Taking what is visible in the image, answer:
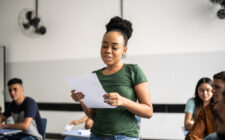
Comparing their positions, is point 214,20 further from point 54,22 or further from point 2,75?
point 2,75

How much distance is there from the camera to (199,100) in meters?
2.92

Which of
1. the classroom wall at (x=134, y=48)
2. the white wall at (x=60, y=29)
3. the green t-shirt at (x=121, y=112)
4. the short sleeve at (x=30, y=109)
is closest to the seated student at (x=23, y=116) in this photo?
the short sleeve at (x=30, y=109)

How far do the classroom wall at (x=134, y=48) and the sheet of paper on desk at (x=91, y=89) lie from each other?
9.86 feet

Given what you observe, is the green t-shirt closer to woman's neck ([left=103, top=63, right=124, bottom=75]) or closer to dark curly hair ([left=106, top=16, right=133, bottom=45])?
woman's neck ([left=103, top=63, right=124, bottom=75])

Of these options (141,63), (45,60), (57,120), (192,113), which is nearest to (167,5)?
(141,63)

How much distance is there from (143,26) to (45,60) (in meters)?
2.03

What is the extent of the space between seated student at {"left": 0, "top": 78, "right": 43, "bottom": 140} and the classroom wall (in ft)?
4.92

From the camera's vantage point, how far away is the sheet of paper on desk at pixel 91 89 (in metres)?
1.13

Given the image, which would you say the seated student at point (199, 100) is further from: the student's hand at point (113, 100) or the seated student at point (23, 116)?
the student's hand at point (113, 100)

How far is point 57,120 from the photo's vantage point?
468 cm

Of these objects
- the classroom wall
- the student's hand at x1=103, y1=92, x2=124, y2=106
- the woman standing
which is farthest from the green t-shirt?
the classroom wall

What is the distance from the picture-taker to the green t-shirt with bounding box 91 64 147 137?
3.87ft

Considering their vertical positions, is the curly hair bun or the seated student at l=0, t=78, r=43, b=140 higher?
the curly hair bun

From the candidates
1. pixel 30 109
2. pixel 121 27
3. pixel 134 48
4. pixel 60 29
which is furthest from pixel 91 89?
pixel 60 29
